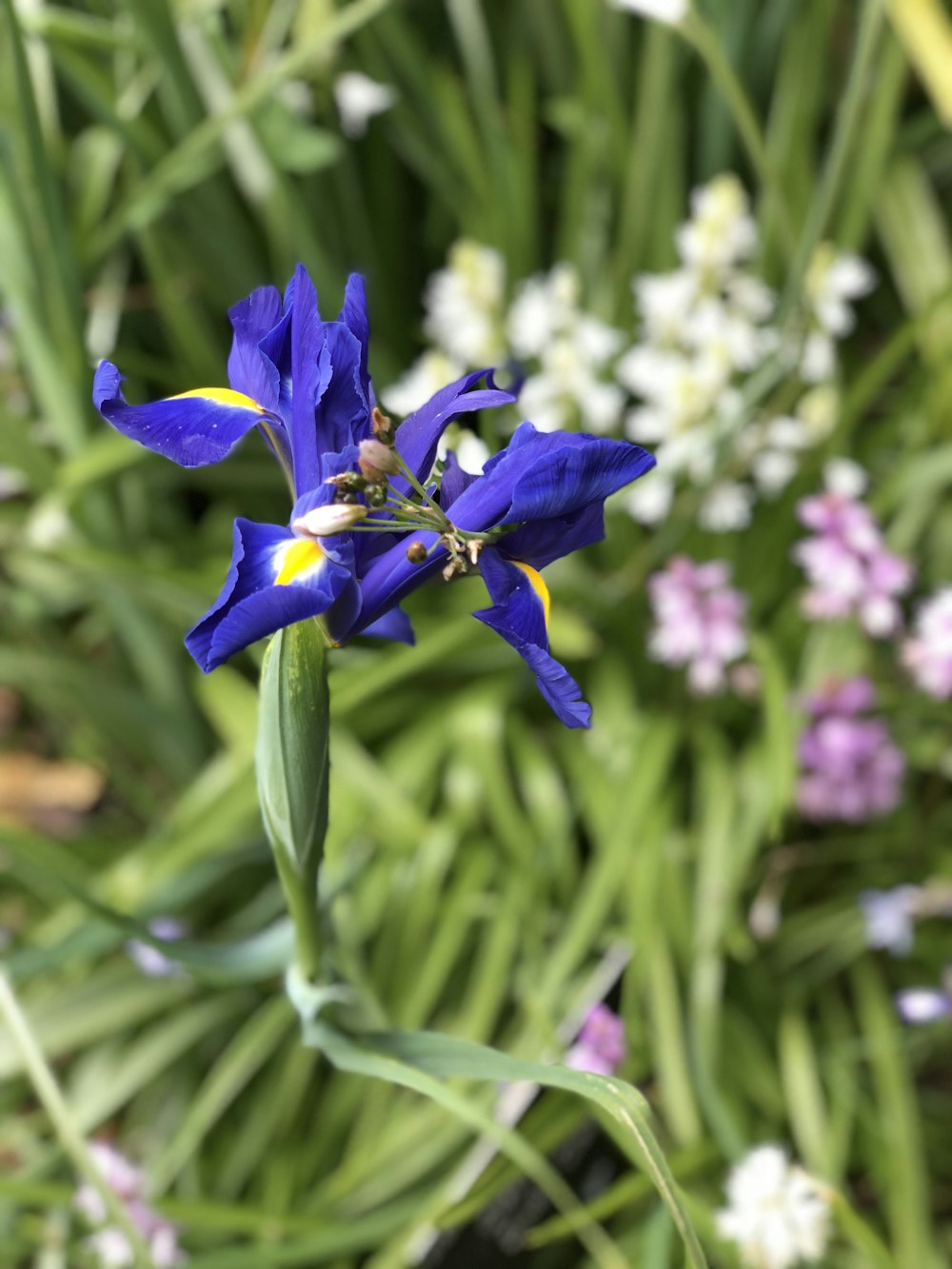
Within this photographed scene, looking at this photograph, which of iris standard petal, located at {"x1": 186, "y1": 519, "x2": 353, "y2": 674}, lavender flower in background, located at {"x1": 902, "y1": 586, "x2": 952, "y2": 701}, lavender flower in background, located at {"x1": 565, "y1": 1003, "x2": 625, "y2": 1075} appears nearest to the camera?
iris standard petal, located at {"x1": 186, "y1": 519, "x2": 353, "y2": 674}

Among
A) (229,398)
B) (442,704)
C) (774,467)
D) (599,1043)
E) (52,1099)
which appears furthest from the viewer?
(442,704)

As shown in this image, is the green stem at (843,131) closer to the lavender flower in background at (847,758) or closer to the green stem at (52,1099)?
the lavender flower in background at (847,758)

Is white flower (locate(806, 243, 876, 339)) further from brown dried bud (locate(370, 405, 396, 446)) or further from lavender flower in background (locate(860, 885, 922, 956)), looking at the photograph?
brown dried bud (locate(370, 405, 396, 446))

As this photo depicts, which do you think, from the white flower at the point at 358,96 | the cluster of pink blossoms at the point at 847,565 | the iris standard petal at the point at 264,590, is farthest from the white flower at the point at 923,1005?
the white flower at the point at 358,96

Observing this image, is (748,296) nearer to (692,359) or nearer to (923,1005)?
(692,359)

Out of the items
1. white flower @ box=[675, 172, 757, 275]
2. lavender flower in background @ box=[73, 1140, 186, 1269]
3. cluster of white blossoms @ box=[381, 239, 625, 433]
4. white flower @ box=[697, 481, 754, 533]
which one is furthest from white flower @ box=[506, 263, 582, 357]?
lavender flower in background @ box=[73, 1140, 186, 1269]

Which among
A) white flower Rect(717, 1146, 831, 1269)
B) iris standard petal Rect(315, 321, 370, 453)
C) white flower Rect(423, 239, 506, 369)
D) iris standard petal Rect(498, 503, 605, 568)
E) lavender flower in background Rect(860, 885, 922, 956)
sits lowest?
white flower Rect(717, 1146, 831, 1269)

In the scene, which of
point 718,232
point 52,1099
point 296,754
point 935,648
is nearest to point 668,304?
point 718,232
